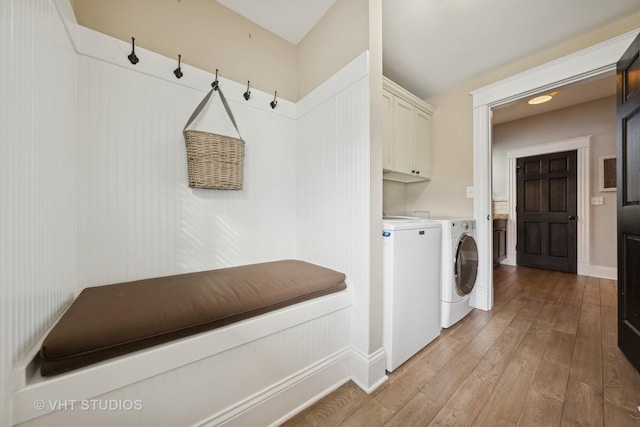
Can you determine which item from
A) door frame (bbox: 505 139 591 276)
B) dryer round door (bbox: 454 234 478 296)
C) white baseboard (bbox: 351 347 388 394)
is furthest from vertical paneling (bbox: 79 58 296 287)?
door frame (bbox: 505 139 591 276)

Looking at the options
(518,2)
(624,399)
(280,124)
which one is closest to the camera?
(624,399)

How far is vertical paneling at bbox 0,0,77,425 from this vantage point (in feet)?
1.92

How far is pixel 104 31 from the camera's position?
1.18 metres

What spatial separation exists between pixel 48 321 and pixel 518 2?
3.04m

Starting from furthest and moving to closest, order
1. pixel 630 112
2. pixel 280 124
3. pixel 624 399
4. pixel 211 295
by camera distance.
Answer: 1. pixel 280 124
2. pixel 630 112
3. pixel 624 399
4. pixel 211 295

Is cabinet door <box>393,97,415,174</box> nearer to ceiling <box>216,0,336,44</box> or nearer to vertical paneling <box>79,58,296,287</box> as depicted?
ceiling <box>216,0,336,44</box>

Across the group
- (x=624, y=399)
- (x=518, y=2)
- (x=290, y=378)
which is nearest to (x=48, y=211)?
(x=290, y=378)

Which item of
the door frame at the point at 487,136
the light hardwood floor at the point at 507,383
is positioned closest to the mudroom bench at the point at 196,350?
the light hardwood floor at the point at 507,383

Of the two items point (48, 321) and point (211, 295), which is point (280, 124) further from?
point (48, 321)

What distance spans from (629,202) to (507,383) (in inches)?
53.7

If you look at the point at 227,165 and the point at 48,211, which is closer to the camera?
the point at 48,211

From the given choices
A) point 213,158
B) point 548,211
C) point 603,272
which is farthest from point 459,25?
point 603,272

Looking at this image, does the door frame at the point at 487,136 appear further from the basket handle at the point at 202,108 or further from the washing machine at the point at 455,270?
the basket handle at the point at 202,108

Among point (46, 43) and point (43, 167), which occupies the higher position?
point (46, 43)
